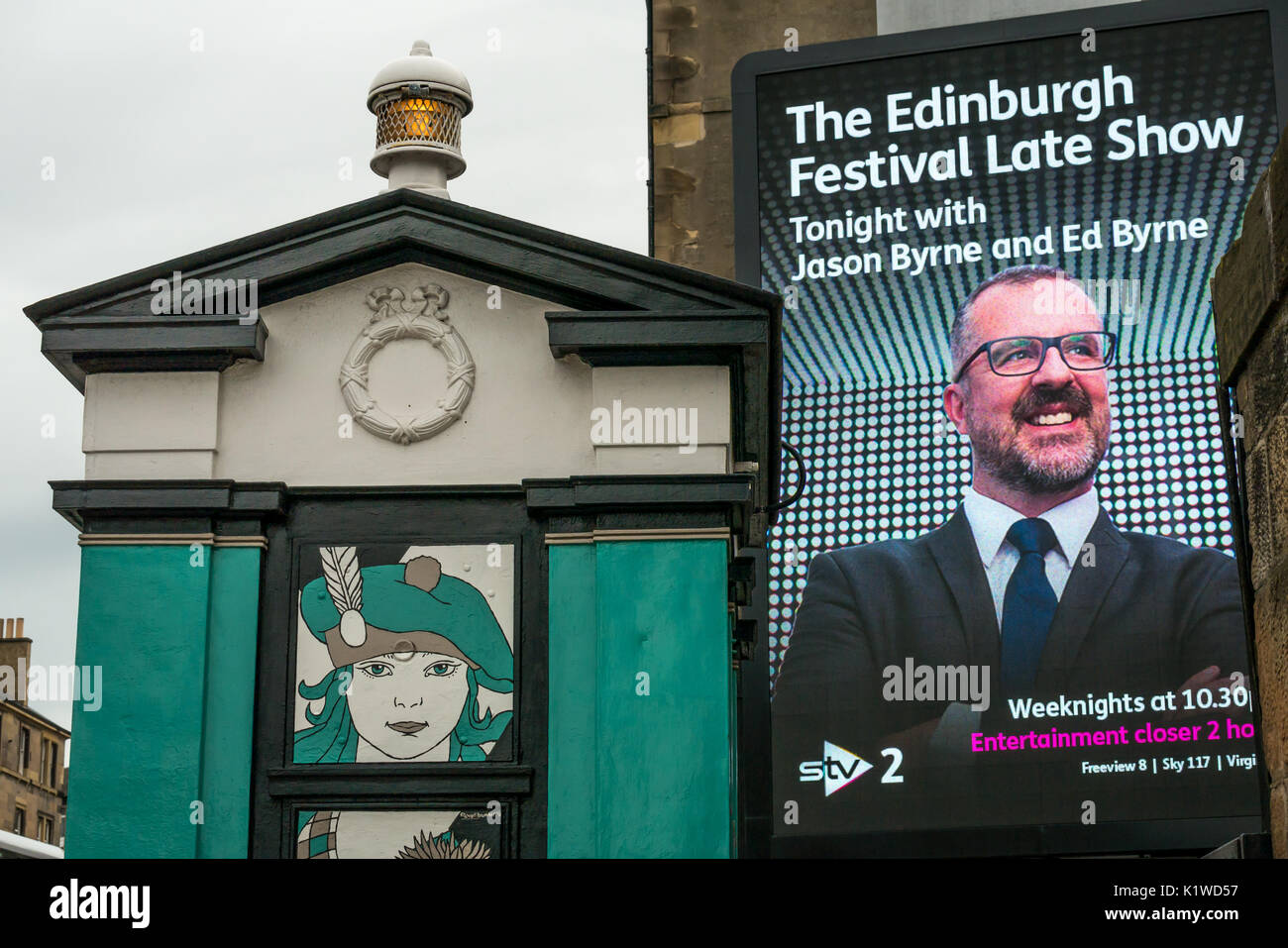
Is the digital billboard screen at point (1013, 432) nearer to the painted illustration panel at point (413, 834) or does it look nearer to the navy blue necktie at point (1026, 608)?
the navy blue necktie at point (1026, 608)

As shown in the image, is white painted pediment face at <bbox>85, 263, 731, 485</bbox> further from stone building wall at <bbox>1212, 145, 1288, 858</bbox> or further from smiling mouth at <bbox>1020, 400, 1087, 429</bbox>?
smiling mouth at <bbox>1020, 400, 1087, 429</bbox>

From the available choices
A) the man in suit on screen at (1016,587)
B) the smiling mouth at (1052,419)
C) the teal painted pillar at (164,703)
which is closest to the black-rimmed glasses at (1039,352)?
the man in suit on screen at (1016,587)

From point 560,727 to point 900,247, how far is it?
13611mm

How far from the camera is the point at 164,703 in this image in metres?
10.1

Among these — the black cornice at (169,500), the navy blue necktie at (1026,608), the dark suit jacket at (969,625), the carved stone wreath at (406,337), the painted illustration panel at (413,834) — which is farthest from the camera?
the navy blue necktie at (1026,608)

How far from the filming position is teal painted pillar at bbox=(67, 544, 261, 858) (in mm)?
9945

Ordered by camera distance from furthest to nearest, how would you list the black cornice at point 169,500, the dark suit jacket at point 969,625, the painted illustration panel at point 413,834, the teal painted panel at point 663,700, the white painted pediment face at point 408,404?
the dark suit jacket at point 969,625 < the white painted pediment face at point 408,404 < the black cornice at point 169,500 < the painted illustration panel at point 413,834 < the teal painted panel at point 663,700

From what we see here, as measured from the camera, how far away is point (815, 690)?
21.5 m

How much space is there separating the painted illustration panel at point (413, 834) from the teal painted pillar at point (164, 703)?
1.84 ft

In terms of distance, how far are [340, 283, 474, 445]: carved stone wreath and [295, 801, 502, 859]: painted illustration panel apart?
2243 mm

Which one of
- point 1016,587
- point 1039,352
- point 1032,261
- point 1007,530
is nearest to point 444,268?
point 1007,530

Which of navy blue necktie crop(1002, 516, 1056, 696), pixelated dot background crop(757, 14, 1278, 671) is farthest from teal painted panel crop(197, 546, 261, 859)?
navy blue necktie crop(1002, 516, 1056, 696)

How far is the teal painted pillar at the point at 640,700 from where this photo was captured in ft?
32.1
